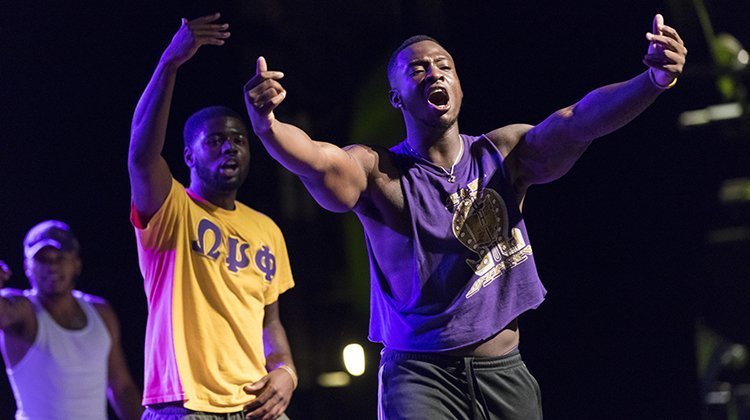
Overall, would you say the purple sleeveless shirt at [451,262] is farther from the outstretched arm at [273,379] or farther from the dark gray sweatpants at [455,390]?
the outstretched arm at [273,379]

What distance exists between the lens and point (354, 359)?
18.6 ft

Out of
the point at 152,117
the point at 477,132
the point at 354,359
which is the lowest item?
the point at 354,359

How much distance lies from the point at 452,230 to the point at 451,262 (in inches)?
4.0

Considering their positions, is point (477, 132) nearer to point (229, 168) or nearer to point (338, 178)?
point (229, 168)

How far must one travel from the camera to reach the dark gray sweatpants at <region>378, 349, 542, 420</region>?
270 centimetres

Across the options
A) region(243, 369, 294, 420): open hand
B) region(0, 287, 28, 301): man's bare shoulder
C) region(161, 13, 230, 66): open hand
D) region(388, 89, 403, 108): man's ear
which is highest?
region(161, 13, 230, 66): open hand

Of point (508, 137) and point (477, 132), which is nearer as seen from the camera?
point (508, 137)

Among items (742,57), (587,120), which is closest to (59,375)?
(587,120)

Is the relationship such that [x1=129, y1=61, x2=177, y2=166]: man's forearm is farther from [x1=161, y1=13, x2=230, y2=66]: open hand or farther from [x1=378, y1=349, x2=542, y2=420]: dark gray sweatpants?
[x1=378, y1=349, x2=542, y2=420]: dark gray sweatpants

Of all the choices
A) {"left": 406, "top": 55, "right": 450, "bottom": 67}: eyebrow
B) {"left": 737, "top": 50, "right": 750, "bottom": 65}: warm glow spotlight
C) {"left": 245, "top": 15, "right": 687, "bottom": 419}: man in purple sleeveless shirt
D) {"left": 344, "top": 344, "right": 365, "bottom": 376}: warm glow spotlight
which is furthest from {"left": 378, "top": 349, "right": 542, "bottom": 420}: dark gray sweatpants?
{"left": 344, "top": 344, "right": 365, "bottom": 376}: warm glow spotlight

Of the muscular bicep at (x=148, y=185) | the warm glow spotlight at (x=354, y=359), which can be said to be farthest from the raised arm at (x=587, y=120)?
the warm glow spotlight at (x=354, y=359)

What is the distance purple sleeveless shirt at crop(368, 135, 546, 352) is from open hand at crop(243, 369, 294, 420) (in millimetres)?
709

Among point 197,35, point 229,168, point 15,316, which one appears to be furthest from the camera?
point 15,316

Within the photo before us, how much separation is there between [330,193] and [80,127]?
9.01 feet
